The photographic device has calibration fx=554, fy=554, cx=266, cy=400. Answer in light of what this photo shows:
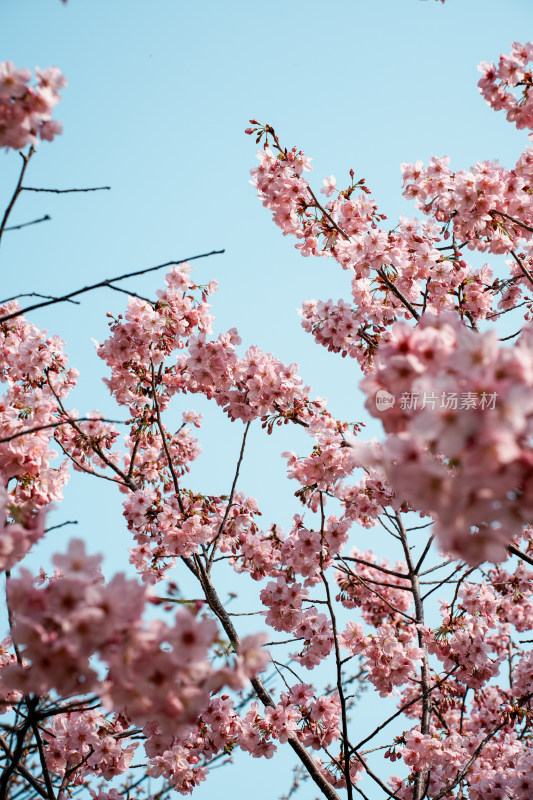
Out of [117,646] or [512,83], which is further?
[512,83]

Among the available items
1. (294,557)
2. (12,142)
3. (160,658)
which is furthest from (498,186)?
(160,658)

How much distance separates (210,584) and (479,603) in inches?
112

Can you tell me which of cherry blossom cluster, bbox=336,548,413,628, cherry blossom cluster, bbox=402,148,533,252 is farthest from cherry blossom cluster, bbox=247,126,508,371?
cherry blossom cluster, bbox=336,548,413,628

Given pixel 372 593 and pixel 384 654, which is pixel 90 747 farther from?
pixel 372 593

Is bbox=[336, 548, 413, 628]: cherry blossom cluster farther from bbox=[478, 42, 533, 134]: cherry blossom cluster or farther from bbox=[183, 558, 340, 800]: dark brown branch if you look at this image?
bbox=[478, 42, 533, 134]: cherry blossom cluster

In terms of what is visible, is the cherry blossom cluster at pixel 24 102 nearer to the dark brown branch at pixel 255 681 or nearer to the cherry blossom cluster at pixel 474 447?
the cherry blossom cluster at pixel 474 447

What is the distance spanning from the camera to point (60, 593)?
60.6 inches

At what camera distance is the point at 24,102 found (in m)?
2.17

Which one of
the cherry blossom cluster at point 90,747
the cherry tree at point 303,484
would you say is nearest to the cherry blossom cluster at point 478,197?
the cherry tree at point 303,484

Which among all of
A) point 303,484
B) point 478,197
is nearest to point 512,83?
point 478,197

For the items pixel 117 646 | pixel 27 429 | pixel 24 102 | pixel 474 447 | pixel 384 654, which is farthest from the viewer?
pixel 384 654

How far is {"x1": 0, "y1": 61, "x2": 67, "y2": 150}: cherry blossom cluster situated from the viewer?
2.11 metres

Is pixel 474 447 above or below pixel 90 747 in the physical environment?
below

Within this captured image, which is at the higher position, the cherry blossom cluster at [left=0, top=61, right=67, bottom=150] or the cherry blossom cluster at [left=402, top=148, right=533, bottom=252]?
the cherry blossom cluster at [left=402, top=148, right=533, bottom=252]
